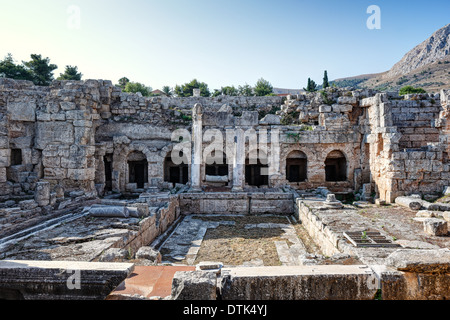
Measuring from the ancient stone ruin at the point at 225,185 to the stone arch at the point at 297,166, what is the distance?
71 mm

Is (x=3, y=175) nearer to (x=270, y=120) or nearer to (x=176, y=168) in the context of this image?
(x=176, y=168)

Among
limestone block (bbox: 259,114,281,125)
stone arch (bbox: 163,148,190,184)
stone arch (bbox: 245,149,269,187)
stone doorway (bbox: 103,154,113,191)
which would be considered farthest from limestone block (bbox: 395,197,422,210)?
stone doorway (bbox: 103,154,113,191)

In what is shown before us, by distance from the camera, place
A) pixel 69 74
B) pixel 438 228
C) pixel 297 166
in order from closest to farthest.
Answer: pixel 438 228 < pixel 297 166 < pixel 69 74

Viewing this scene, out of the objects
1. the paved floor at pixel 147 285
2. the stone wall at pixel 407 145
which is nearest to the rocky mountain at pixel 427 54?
the stone wall at pixel 407 145

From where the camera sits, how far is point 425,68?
47812 millimetres

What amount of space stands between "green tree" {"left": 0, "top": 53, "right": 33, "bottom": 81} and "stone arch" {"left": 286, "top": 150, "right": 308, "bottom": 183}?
26.9m

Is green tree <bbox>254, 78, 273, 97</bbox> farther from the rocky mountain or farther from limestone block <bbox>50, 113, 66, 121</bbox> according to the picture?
the rocky mountain

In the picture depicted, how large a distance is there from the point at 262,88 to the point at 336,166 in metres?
22.7

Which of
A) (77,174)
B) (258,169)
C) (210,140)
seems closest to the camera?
(77,174)

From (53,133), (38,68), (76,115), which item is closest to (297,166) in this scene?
(76,115)

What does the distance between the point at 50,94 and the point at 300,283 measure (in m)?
13.0

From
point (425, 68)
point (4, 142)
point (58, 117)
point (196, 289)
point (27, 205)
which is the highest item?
point (425, 68)

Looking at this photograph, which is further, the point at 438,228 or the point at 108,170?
the point at 108,170

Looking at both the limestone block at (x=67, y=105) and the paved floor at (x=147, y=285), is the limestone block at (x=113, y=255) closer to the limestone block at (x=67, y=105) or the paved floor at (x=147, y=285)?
the paved floor at (x=147, y=285)
